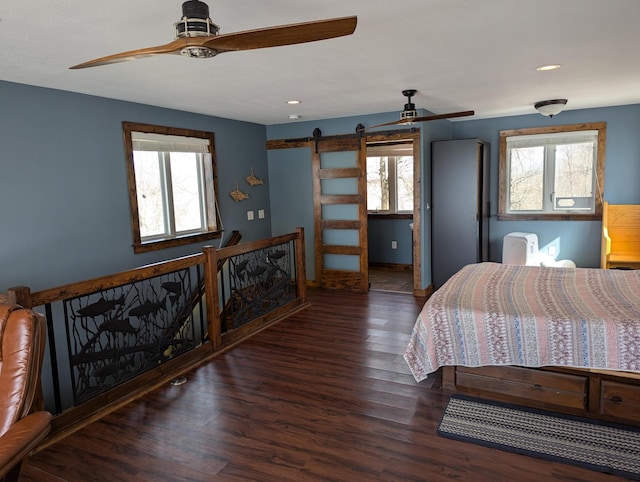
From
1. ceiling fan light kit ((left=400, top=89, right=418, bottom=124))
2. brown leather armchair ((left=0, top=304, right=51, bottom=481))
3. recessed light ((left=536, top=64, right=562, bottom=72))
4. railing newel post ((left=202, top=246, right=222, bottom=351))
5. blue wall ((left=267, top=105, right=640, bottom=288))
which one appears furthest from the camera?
blue wall ((left=267, top=105, right=640, bottom=288))

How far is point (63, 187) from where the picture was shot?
151 inches

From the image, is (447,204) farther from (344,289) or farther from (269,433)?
(269,433)

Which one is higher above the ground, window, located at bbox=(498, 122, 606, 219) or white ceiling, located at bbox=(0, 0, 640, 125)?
white ceiling, located at bbox=(0, 0, 640, 125)

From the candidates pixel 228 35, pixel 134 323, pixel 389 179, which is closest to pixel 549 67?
pixel 228 35

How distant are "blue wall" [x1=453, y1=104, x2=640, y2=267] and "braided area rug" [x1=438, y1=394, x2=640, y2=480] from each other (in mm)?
4007

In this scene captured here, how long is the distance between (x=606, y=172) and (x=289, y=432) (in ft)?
17.9

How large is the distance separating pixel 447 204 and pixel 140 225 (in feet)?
12.1

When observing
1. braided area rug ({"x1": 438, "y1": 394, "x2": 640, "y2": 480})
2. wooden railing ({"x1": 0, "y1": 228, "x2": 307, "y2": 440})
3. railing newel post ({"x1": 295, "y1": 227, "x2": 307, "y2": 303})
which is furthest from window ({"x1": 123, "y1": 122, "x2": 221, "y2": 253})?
braided area rug ({"x1": 438, "y1": 394, "x2": 640, "y2": 480})

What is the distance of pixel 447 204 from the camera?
5641 mm

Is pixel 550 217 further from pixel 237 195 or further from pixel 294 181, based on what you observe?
pixel 237 195

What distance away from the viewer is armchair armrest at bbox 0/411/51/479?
1540mm

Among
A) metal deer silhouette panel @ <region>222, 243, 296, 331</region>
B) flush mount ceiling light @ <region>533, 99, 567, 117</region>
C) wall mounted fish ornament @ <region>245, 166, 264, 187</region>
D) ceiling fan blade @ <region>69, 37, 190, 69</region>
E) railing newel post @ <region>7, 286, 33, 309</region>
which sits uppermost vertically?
flush mount ceiling light @ <region>533, 99, 567, 117</region>

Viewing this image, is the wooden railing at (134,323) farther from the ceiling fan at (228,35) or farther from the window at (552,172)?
the window at (552,172)

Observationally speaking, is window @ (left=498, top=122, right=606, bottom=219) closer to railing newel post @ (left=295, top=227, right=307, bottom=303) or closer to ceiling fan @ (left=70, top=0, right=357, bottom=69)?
railing newel post @ (left=295, top=227, right=307, bottom=303)
